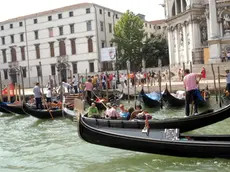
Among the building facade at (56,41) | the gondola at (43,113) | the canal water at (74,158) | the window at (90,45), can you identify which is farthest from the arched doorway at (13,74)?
the canal water at (74,158)

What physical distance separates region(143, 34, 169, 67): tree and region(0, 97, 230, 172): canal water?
19.7m

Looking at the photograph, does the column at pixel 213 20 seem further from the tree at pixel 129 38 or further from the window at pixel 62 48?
the window at pixel 62 48

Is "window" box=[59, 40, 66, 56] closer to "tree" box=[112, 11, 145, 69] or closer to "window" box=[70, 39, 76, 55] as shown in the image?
"window" box=[70, 39, 76, 55]

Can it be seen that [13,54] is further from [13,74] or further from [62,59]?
[62,59]

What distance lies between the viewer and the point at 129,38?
28406mm

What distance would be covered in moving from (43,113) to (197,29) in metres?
13.5

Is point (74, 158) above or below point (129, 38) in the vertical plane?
below

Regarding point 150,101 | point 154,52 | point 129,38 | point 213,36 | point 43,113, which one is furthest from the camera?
point 154,52

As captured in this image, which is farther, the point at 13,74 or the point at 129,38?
the point at 13,74

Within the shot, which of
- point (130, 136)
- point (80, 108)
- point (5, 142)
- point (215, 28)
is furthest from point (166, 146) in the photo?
point (215, 28)

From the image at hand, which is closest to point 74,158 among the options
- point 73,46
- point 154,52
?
point 154,52

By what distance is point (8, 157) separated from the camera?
Result: 22.3 ft

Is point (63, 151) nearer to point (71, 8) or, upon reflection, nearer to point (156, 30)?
point (71, 8)

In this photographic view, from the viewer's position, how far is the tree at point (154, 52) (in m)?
28.7
